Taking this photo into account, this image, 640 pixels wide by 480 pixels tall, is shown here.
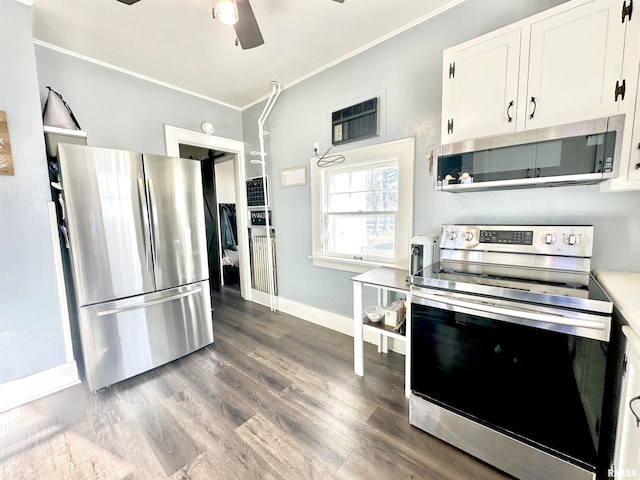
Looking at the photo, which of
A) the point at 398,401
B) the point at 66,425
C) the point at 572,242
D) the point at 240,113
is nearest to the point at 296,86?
the point at 240,113

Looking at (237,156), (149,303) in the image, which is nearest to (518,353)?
(149,303)

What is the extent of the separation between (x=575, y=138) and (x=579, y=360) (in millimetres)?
1037

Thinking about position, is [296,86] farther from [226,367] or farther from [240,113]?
[226,367]

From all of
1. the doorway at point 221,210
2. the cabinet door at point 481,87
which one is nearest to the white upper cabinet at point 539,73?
the cabinet door at point 481,87

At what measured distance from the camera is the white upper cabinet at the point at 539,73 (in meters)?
1.22

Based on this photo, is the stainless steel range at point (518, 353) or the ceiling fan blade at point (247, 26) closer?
the stainless steel range at point (518, 353)

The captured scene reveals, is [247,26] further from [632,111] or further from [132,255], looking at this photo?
[632,111]

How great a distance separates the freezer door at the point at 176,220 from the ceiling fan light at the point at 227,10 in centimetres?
122

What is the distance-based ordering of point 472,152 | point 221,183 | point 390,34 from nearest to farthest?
point 472,152 → point 390,34 → point 221,183

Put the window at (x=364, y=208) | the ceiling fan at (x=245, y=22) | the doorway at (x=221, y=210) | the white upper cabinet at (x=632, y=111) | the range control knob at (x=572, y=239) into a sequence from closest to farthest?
the white upper cabinet at (x=632, y=111) < the ceiling fan at (x=245, y=22) < the range control knob at (x=572, y=239) < the window at (x=364, y=208) < the doorway at (x=221, y=210)

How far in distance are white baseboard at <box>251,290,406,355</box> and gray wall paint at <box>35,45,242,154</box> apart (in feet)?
7.38

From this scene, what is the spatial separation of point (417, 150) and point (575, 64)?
954 millimetres

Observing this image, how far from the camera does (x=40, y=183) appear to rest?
1.85 m

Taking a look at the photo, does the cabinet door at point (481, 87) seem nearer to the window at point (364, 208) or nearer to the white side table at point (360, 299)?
the window at point (364, 208)
